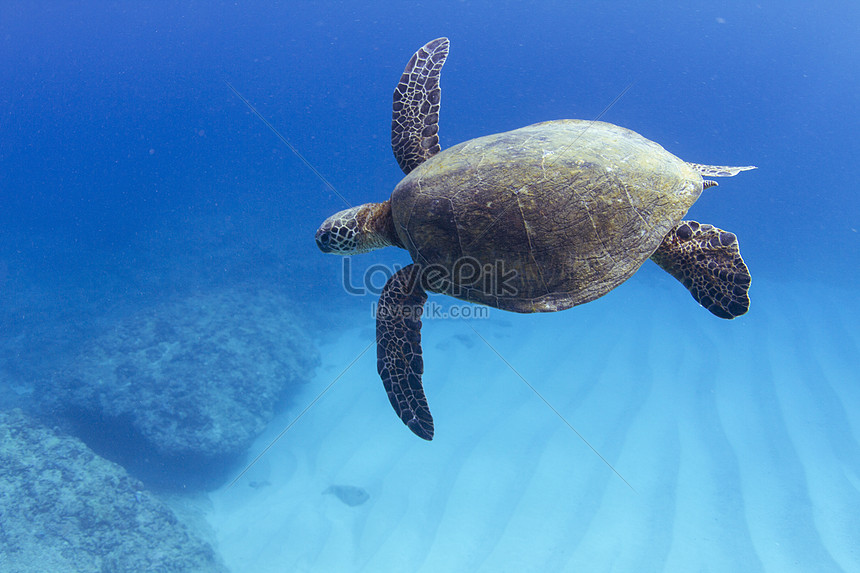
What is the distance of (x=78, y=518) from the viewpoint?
8.35 m

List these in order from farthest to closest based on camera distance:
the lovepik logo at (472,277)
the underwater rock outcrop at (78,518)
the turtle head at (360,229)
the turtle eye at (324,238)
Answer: the underwater rock outcrop at (78,518)
the turtle eye at (324,238)
the turtle head at (360,229)
the lovepik logo at (472,277)

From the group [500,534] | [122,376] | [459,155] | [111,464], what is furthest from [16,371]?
[459,155]

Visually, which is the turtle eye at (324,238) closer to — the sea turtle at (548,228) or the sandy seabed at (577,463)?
the sea turtle at (548,228)

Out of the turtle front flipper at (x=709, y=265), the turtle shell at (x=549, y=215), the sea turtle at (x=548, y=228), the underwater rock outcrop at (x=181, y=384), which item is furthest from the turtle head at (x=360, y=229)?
the underwater rock outcrop at (x=181, y=384)

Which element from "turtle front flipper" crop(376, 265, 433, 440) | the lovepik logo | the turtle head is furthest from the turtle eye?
the lovepik logo

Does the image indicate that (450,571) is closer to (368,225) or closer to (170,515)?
(170,515)

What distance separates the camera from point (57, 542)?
7859 millimetres

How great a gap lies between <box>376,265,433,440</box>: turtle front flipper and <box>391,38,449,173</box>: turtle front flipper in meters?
1.58

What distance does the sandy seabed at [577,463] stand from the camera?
7988mm

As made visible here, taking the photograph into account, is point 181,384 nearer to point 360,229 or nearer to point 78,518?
point 78,518

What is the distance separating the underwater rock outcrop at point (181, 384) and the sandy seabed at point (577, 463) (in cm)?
100

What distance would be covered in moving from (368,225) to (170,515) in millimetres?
9466

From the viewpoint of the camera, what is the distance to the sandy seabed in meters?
7.99

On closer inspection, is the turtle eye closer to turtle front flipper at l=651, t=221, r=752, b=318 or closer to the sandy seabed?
turtle front flipper at l=651, t=221, r=752, b=318
